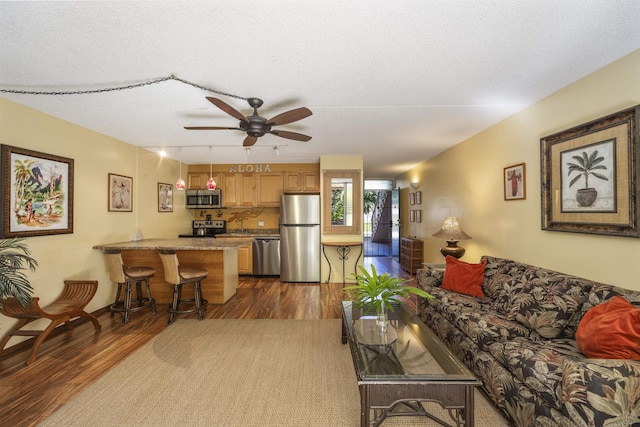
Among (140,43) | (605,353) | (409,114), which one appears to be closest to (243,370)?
(605,353)

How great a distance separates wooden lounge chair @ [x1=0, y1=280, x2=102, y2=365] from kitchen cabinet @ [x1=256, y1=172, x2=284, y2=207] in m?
3.29

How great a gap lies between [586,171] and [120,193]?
5.47m

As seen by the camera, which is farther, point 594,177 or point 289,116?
point 289,116

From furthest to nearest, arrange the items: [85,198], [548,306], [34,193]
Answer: [85,198] < [34,193] < [548,306]

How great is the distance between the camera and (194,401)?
188 centimetres

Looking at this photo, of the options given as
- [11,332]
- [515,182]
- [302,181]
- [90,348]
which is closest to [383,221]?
[302,181]

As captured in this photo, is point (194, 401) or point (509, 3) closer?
point (509, 3)

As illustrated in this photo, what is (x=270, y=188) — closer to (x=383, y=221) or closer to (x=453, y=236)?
(x=453, y=236)

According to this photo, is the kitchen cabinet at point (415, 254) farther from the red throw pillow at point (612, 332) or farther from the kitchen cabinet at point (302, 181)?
the red throw pillow at point (612, 332)

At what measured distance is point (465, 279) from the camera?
2859 millimetres

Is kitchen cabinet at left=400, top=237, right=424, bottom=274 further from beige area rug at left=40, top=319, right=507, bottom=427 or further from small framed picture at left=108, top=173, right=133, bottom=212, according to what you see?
small framed picture at left=108, top=173, right=133, bottom=212

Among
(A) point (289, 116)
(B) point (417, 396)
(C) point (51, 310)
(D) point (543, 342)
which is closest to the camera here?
(B) point (417, 396)

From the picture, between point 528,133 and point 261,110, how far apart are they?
2816 mm

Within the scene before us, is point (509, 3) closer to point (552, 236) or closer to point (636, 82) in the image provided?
point (636, 82)
